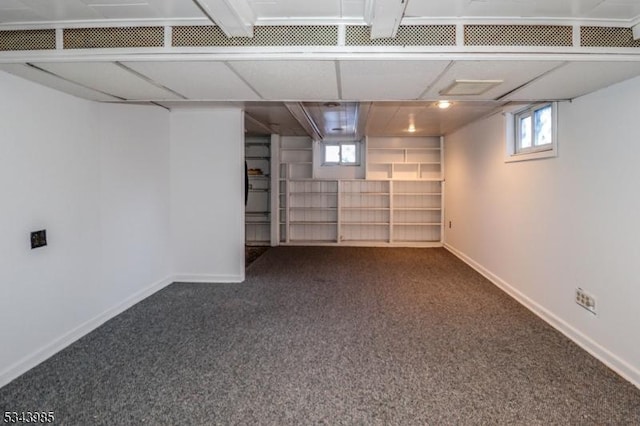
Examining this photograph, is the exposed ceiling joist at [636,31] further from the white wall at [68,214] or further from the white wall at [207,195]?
the white wall at [68,214]

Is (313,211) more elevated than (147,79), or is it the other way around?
(147,79)

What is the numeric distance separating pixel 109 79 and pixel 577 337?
3.79 metres

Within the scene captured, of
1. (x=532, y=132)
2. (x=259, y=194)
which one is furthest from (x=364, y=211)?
(x=532, y=132)

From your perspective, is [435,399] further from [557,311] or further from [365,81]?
[365,81]

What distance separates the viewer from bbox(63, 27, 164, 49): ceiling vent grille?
180 centimetres

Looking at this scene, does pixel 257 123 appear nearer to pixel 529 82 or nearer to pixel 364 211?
pixel 364 211

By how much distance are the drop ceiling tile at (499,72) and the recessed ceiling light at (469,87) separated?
1.8 inches

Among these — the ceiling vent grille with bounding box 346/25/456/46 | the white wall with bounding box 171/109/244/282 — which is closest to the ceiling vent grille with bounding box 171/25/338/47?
the ceiling vent grille with bounding box 346/25/456/46

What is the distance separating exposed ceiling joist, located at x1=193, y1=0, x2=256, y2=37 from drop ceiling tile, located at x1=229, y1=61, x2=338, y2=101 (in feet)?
0.65

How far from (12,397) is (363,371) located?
6.70 feet

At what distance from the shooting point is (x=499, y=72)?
2010 mm

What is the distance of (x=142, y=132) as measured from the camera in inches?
136

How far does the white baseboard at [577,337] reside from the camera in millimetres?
2072

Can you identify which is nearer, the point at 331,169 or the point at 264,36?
the point at 264,36
